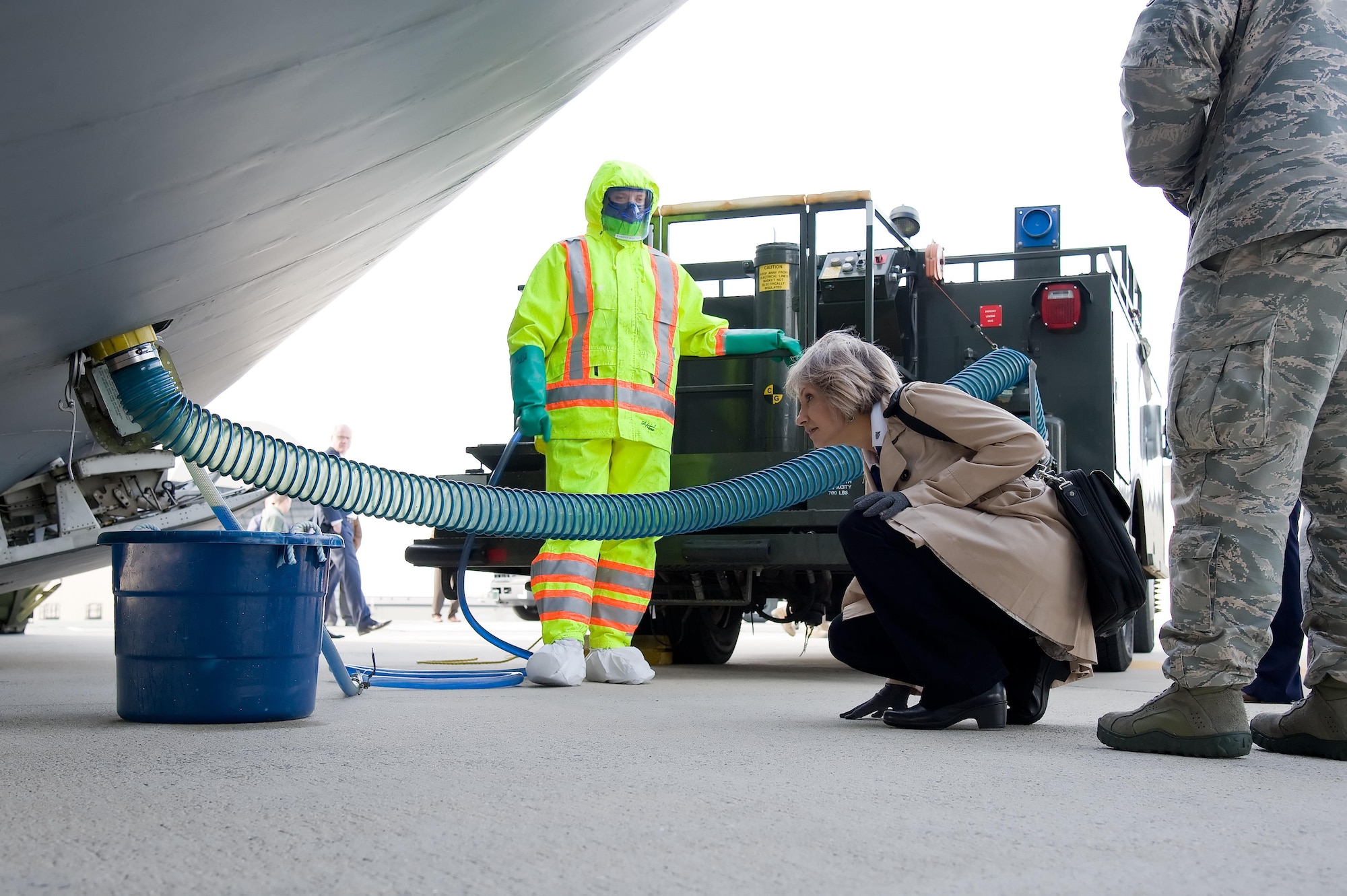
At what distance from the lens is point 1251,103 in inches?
95.3

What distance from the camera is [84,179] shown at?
7.11 feet

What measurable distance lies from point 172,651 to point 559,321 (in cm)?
212

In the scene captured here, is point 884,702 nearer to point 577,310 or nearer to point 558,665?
point 558,665

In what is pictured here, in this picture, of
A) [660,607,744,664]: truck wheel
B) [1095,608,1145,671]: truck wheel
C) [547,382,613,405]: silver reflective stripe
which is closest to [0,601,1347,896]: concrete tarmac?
[547,382,613,405]: silver reflective stripe

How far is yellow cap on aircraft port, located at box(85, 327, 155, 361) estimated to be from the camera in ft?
10.5

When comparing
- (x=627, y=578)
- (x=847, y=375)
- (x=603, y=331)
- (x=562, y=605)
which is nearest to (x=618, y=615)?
(x=627, y=578)

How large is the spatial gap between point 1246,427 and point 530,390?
2.66 meters

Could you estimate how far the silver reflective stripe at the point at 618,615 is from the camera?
14.6ft

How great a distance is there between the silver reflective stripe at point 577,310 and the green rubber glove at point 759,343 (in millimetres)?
624

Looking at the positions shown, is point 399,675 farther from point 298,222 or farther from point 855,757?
point 855,757

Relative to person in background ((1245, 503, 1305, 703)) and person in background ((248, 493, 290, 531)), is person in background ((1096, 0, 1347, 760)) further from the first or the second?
person in background ((248, 493, 290, 531))

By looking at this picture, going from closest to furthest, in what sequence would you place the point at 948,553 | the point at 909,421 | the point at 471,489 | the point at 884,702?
the point at 948,553 < the point at 909,421 < the point at 884,702 < the point at 471,489

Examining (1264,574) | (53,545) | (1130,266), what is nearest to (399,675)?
(53,545)

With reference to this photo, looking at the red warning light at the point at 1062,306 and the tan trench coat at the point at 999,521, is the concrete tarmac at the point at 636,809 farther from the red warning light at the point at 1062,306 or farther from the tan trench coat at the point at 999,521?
the red warning light at the point at 1062,306
